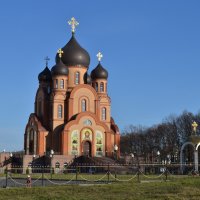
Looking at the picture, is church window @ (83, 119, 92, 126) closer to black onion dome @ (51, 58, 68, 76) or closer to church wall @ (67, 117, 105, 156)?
church wall @ (67, 117, 105, 156)

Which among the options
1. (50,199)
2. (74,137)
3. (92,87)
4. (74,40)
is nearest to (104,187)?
(50,199)

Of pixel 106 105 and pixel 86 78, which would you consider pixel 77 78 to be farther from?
pixel 106 105

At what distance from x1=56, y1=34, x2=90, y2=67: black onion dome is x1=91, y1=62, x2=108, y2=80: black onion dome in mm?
1381

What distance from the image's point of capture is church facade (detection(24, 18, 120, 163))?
54688 millimetres

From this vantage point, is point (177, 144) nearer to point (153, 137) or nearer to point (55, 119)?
point (153, 137)

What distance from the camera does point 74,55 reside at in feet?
192

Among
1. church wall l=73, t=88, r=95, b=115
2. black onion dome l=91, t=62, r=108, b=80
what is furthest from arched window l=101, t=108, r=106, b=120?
black onion dome l=91, t=62, r=108, b=80

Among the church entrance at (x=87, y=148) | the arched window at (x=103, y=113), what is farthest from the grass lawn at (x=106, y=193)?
the arched window at (x=103, y=113)

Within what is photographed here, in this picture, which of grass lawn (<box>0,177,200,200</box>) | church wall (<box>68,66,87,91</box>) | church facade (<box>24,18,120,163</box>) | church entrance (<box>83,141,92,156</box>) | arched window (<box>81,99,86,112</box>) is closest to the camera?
grass lawn (<box>0,177,200,200</box>)

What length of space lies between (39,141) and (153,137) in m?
24.4

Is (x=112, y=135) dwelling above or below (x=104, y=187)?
above

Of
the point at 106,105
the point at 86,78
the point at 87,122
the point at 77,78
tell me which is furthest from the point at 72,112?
the point at 86,78

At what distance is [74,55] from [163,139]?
70.4 ft

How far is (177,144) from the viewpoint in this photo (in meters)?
64.4
